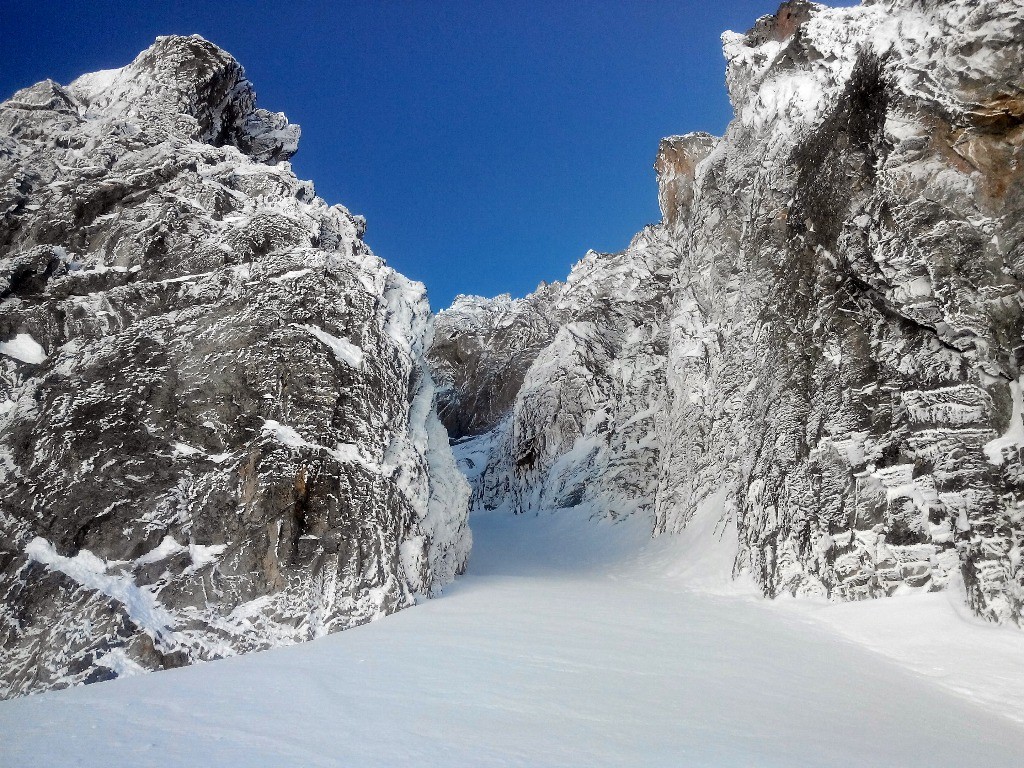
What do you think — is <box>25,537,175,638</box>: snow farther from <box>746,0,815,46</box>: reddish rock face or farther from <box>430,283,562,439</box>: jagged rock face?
<box>430,283,562,439</box>: jagged rock face

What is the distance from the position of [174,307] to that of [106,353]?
1364 millimetres

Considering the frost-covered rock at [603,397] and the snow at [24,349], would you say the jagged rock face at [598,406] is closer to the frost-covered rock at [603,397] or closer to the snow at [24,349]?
the frost-covered rock at [603,397]

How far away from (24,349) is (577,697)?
10222 millimetres

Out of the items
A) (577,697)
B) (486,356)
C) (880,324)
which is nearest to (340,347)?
(577,697)

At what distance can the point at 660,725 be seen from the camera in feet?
13.4

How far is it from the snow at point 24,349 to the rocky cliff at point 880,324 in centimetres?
1263

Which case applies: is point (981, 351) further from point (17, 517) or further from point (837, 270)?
point (17, 517)

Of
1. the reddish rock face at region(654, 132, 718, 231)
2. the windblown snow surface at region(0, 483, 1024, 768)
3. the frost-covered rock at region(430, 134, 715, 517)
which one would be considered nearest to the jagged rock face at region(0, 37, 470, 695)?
the windblown snow surface at region(0, 483, 1024, 768)

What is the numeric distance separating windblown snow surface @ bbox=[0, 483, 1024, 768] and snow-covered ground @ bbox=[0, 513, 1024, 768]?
2cm

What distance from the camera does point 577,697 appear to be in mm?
4605

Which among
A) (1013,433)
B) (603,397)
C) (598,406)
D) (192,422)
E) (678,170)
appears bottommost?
(192,422)

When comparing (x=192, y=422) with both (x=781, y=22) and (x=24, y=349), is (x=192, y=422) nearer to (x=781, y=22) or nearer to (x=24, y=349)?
(x=24, y=349)

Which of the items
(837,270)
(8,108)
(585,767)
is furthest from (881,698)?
(8,108)

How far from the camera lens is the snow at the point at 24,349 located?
32.0ft
